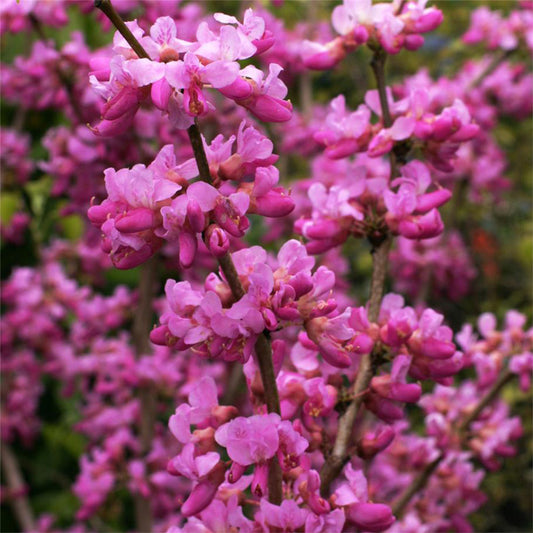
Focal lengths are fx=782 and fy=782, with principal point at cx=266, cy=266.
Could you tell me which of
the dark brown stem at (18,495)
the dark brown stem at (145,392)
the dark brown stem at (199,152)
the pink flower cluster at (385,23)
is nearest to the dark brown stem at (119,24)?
the dark brown stem at (199,152)

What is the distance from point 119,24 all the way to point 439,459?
4.13ft

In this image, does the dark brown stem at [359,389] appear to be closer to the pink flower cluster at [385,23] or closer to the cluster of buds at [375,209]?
the cluster of buds at [375,209]

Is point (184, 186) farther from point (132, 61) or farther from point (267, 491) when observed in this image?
point (267, 491)

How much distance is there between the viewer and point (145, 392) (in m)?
2.46

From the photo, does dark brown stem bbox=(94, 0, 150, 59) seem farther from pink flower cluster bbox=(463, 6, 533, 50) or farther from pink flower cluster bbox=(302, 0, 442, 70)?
pink flower cluster bbox=(463, 6, 533, 50)

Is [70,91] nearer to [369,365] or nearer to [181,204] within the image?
[369,365]

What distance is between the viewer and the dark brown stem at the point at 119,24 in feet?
2.84

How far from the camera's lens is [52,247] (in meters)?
3.29

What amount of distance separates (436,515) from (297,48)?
198 centimetres

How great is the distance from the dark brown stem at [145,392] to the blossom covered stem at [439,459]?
2.73ft

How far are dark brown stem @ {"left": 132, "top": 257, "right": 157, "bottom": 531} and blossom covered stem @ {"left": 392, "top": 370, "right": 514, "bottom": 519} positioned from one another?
2.73 ft

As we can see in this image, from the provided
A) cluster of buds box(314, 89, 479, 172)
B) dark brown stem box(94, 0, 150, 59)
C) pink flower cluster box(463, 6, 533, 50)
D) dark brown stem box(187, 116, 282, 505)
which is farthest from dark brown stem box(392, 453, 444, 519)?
pink flower cluster box(463, 6, 533, 50)

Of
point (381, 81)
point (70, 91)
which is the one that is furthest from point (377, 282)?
point (70, 91)

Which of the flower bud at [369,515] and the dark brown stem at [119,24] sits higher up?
the dark brown stem at [119,24]
